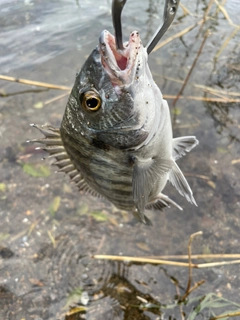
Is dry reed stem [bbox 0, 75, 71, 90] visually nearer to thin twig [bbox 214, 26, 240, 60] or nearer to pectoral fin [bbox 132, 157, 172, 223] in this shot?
thin twig [bbox 214, 26, 240, 60]

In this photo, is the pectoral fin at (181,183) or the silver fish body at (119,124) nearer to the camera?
the silver fish body at (119,124)

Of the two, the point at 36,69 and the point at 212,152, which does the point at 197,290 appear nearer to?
the point at 212,152

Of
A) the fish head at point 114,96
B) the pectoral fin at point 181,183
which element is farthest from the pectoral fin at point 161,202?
the fish head at point 114,96

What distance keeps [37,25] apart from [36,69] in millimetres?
788

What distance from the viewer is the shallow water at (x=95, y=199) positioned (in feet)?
9.35

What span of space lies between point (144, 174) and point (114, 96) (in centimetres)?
Result: 47

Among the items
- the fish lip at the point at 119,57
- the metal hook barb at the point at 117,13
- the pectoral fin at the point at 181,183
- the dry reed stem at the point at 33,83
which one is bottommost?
the dry reed stem at the point at 33,83

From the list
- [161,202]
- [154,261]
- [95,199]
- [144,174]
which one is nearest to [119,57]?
[144,174]

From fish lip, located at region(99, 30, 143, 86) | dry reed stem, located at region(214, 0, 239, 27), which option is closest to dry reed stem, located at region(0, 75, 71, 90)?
dry reed stem, located at region(214, 0, 239, 27)

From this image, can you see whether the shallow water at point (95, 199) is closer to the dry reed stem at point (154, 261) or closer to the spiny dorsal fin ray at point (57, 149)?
the dry reed stem at point (154, 261)

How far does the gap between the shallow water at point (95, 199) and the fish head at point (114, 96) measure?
65.1 inches

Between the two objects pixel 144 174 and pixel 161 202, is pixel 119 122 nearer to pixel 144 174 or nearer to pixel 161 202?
pixel 144 174

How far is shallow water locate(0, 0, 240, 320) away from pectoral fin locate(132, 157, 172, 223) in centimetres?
123

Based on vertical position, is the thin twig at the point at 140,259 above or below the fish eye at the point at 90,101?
below
